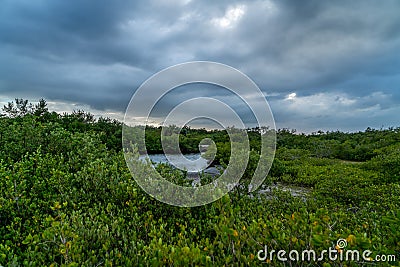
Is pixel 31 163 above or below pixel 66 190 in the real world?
above

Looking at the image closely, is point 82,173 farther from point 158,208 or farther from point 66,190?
point 158,208

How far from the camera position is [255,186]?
533cm

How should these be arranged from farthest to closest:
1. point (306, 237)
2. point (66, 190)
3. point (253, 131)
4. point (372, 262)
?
point (253, 131), point (66, 190), point (306, 237), point (372, 262)

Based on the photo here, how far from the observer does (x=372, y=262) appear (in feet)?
7.71

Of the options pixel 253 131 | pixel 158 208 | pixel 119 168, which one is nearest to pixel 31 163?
pixel 119 168

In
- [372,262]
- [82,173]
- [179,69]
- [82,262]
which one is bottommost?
[82,262]

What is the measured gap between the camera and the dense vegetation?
2.73m

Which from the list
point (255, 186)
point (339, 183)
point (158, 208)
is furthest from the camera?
point (339, 183)

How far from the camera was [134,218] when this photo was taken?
3875mm

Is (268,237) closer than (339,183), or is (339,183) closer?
(268,237)

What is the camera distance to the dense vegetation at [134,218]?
2.73m

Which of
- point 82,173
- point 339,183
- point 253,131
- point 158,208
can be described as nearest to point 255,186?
point 158,208

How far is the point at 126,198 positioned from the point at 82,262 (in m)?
1.65

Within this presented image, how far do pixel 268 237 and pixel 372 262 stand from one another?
0.87m
